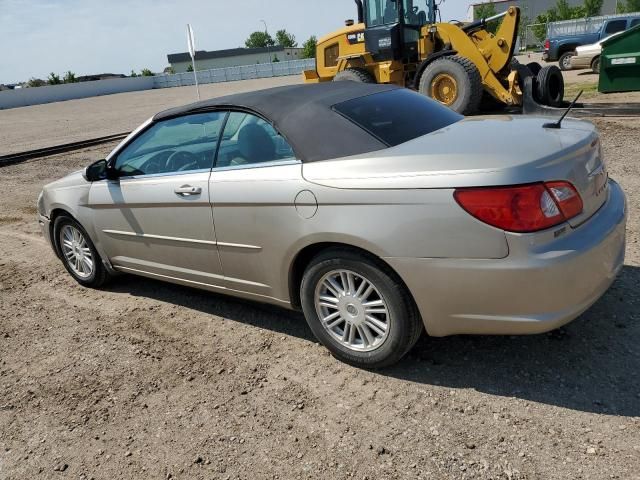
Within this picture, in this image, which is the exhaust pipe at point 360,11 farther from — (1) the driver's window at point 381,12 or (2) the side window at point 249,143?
(2) the side window at point 249,143

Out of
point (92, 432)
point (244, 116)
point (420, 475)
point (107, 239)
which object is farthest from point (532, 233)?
point (107, 239)

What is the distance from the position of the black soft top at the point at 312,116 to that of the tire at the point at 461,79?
7377 mm

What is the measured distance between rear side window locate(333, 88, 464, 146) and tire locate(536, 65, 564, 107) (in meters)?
7.48

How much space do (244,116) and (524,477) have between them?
255 cm

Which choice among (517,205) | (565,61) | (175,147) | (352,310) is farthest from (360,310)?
(565,61)

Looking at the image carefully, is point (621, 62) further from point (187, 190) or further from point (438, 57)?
point (187, 190)

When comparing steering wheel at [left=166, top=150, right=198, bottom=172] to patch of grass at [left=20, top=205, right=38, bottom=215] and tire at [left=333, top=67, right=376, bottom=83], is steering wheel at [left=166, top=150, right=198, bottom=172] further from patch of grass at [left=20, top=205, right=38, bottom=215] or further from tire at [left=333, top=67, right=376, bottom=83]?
tire at [left=333, top=67, right=376, bottom=83]

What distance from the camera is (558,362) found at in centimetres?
303

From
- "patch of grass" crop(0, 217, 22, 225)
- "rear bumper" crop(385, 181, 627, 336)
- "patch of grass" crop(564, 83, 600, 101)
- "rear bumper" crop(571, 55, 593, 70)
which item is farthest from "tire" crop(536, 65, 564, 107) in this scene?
"rear bumper" crop(571, 55, 593, 70)

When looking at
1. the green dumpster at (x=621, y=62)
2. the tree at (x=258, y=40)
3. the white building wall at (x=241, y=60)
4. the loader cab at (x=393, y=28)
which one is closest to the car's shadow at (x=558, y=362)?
the loader cab at (x=393, y=28)

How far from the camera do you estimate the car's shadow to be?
109 inches

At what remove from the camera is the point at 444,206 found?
8.50ft

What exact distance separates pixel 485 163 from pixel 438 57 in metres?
9.45

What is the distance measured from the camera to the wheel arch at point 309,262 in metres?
2.87
